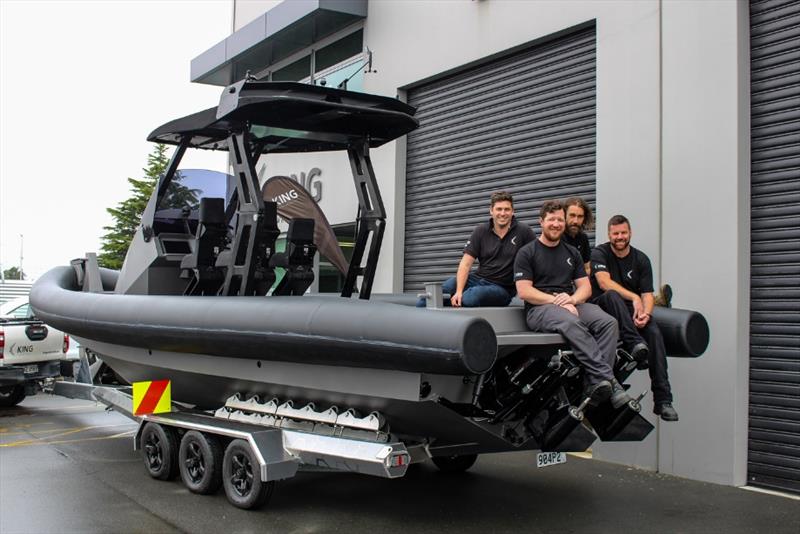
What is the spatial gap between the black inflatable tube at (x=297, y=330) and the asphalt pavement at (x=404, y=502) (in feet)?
3.81

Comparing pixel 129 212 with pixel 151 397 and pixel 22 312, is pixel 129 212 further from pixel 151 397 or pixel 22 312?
pixel 151 397

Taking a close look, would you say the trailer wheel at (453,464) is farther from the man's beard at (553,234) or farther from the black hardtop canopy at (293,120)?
the black hardtop canopy at (293,120)

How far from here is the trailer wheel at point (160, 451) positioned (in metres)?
6.57

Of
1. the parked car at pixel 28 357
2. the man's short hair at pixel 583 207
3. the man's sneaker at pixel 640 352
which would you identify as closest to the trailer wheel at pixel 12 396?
the parked car at pixel 28 357

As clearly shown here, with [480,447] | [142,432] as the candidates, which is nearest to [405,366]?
[480,447]

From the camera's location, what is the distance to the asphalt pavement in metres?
5.38

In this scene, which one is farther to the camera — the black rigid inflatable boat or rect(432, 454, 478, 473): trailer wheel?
rect(432, 454, 478, 473): trailer wheel

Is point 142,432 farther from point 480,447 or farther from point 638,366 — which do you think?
point 638,366

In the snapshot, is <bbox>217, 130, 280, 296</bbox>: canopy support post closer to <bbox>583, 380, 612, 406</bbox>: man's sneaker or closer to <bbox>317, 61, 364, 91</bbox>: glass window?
<bbox>583, 380, 612, 406</bbox>: man's sneaker

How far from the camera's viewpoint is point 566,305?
203 inches

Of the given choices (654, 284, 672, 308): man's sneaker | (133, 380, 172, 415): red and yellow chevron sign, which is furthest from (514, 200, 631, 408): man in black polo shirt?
(133, 380, 172, 415): red and yellow chevron sign

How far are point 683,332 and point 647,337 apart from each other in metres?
0.28

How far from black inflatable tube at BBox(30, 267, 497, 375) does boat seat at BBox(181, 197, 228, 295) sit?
0.50 m

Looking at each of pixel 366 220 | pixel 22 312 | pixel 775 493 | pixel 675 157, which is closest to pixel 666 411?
pixel 775 493
